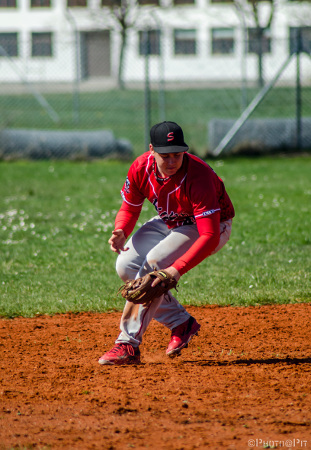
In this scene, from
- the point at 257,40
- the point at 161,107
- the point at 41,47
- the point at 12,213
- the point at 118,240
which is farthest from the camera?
the point at 41,47

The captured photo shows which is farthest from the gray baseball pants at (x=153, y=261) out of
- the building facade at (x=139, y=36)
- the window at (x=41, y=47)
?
the building facade at (x=139, y=36)

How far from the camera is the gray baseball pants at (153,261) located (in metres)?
4.41

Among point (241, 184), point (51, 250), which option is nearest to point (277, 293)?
point (51, 250)

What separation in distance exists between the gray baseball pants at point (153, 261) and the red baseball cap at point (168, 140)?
2.12ft

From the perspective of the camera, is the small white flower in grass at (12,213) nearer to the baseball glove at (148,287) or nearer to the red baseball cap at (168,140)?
the baseball glove at (148,287)

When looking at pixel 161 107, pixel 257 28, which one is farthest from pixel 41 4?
pixel 161 107

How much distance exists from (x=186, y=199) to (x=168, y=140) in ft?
1.43

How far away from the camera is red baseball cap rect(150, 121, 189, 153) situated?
4117 mm

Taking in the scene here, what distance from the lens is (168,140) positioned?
4109 millimetres

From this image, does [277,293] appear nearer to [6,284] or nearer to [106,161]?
[6,284]

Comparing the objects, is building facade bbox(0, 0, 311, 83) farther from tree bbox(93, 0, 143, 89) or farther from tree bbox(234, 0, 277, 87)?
tree bbox(234, 0, 277, 87)

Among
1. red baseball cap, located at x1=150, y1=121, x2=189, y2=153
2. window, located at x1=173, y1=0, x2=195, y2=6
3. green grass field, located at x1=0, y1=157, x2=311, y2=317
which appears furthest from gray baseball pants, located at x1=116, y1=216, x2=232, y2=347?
window, located at x1=173, y1=0, x2=195, y2=6

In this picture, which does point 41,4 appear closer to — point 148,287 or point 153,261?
point 153,261

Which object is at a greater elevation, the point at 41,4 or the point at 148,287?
the point at 41,4
